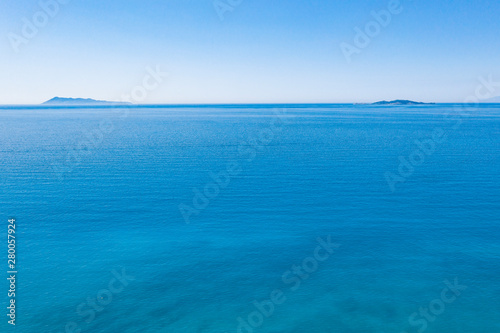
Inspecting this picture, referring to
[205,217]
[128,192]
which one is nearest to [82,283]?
[205,217]

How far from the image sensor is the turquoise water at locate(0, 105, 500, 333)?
27219mm

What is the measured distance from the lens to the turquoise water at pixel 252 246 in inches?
1072

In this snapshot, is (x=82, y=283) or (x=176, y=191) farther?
(x=176, y=191)

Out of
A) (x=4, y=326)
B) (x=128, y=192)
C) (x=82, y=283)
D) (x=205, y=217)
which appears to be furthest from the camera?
(x=128, y=192)

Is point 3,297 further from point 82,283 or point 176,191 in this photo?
point 176,191

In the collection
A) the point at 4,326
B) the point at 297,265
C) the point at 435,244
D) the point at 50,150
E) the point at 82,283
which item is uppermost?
the point at 50,150

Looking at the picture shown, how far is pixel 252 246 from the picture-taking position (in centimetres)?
3744

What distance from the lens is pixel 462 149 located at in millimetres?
89250

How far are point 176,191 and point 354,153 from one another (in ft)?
160

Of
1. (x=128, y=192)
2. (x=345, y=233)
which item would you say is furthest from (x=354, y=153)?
(x=128, y=192)

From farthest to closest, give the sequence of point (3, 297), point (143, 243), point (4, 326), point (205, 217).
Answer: point (205, 217)
point (143, 243)
point (3, 297)
point (4, 326)

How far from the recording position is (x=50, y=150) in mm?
85125

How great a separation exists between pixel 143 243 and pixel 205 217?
32.6 ft

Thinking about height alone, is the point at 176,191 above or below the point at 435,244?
above
